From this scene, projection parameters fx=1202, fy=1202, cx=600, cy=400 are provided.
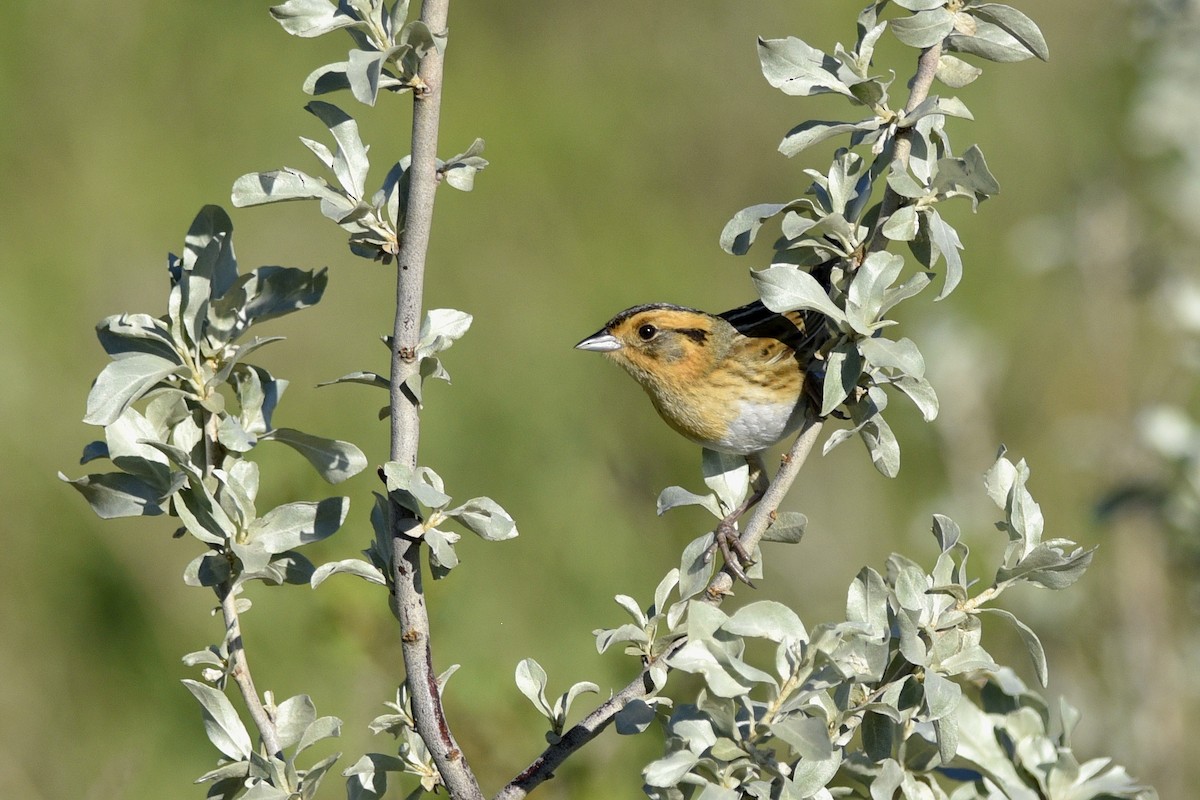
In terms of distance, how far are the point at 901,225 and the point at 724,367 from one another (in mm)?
1434

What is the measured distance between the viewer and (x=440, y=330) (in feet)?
5.55

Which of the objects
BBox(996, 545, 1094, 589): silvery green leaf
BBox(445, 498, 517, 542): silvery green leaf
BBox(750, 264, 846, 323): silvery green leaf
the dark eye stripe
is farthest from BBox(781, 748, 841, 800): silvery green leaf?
the dark eye stripe

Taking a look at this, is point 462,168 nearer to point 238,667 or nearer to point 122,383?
point 122,383

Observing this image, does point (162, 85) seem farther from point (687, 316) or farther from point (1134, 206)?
point (1134, 206)

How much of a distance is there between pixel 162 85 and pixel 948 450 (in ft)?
15.2

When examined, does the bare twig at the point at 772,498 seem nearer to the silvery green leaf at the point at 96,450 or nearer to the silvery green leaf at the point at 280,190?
the silvery green leaf at the point at 280,190

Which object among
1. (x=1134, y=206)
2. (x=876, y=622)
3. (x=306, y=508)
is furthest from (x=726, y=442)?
(x=1134, y=206)

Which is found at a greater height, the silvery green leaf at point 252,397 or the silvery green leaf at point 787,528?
the silvery green leaf at point 252,397

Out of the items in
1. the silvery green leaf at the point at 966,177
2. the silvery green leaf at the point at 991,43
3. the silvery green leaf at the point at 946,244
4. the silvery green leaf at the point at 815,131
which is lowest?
the silvery green leaf at the point at 946,244

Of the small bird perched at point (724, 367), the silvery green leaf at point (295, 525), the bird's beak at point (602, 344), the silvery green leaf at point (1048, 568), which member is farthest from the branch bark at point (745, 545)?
the bird's beak at point (602, 344)

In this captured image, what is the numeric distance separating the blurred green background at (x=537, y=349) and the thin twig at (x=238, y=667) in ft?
4.45

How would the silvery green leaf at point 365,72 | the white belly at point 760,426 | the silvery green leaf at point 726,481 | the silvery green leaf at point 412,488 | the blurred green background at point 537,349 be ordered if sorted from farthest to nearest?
the blurred green background at point 537,349 → the white belly at point 760,426 → the silvery green leaf at point 726,481 → the silvery green leaf at point 412,488 → the silvery green leaf at point 365,72

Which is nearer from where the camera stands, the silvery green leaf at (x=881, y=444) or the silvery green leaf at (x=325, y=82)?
the silvery green leaf at (x=325, y=82)

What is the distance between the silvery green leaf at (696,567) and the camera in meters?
1.82
